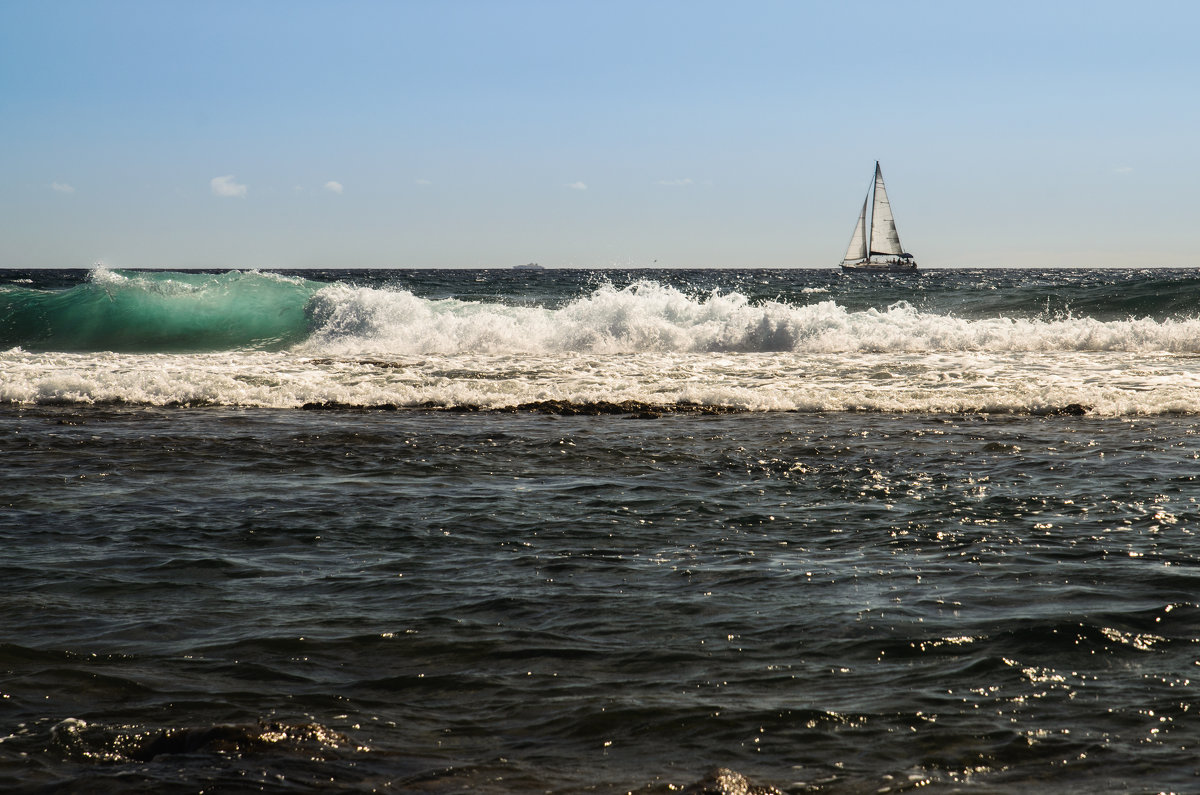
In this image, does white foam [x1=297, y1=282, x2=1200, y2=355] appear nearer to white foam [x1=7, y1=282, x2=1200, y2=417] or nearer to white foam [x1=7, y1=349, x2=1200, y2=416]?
white foam [x1=7, y1=282, x2=1200, y2=417]

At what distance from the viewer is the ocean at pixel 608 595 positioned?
300 cm

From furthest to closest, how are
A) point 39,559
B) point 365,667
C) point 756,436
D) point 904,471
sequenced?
1. point 756,436
2. point 904,471
3. point 39,559
4. point 365,667

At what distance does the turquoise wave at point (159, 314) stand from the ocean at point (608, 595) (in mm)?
11850

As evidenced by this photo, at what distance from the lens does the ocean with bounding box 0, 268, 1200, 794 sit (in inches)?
118

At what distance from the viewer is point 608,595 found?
452 cm

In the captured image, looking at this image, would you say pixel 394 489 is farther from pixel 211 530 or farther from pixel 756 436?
pixel 756 436

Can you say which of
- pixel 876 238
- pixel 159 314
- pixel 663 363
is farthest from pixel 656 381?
pixel 876 238

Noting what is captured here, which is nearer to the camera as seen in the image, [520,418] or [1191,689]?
[1191,689]

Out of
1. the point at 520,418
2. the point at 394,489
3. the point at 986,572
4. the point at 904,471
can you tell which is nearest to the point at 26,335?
the point at 520,418

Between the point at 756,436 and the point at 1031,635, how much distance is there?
18.2ft

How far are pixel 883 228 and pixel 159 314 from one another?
174ft

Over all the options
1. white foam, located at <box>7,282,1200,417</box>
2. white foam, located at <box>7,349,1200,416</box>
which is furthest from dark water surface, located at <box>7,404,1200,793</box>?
white foam, located at <box>7,282,1200,417</box>

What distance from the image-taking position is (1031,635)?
388 centimetres

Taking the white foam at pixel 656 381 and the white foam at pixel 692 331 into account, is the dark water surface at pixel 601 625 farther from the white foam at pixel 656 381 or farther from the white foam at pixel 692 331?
the white foam at pixel 692 331
